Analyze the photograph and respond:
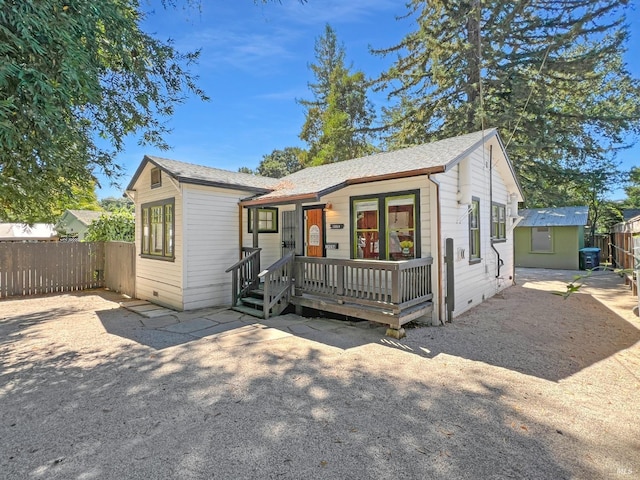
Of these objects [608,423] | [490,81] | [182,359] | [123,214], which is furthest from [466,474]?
[490,81]

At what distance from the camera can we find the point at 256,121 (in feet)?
60.0

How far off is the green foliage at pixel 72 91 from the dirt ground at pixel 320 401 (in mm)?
2936

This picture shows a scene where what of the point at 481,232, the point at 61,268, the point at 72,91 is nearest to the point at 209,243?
the point at 72,91

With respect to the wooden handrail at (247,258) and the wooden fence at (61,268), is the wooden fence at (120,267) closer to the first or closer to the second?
the wooden fence at (61,268)

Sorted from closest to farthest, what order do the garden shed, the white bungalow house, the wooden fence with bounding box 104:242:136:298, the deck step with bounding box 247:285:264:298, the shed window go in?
the white bungalow house < the deck step with bounding box 247:285:264:298 < the wooden fence with bounding box 104:242:136:298 < the garden shed < the shed window

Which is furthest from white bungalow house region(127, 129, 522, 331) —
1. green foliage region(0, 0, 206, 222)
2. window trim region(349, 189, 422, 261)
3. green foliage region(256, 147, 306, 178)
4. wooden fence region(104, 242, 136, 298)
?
green foliage region(256, 147, 306, 178)

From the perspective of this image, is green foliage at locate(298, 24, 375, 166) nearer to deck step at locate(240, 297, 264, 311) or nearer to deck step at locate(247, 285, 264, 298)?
deck step at locate(247, 285, 264, 298)

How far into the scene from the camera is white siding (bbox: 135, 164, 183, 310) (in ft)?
26.2

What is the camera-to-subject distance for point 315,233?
8484mm

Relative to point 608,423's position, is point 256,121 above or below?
above

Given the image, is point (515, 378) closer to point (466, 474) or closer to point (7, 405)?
point (466, 474)

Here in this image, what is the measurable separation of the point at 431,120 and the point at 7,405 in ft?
59.7

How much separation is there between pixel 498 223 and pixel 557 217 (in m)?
9.04

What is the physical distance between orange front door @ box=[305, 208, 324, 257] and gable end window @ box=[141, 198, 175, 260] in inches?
135
